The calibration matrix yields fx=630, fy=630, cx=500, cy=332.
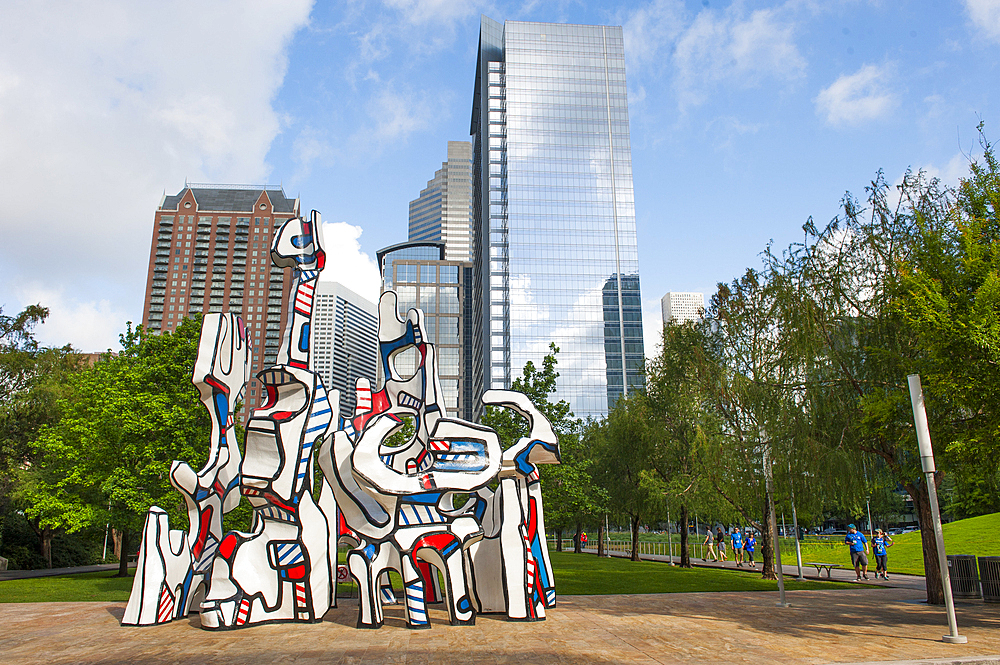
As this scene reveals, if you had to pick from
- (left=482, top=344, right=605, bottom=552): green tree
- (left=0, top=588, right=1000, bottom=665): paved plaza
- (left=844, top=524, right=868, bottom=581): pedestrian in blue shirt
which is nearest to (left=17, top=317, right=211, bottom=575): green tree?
(left=0, top=588, right=1000, bottom=665): paved plaza

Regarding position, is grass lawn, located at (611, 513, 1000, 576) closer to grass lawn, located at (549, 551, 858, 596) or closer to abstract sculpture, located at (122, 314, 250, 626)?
grass lawn, located at (549, 551, 858, 596)

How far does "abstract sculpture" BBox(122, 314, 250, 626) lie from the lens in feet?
38.0

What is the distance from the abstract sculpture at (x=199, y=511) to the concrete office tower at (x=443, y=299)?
110673mm

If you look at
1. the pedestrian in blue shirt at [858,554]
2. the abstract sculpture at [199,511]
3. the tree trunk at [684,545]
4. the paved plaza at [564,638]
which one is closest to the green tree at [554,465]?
the tree trunk at [684,545]

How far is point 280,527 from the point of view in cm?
1154

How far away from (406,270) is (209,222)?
37.2 m

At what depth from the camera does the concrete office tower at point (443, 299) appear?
125m

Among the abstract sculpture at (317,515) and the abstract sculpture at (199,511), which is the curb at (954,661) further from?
the abstract sculpture at (199,511)

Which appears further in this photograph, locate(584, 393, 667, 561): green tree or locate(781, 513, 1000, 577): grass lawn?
locate(781, 513, 1000, 577): grass lawn

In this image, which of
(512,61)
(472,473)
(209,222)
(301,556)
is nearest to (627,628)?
(472,473)

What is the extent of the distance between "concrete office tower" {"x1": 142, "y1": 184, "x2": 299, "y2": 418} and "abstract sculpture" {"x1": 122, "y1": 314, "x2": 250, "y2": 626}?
98.0 meters

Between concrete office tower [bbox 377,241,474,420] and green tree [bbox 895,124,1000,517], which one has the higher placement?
concrete office tower [bbox 377,241,474,420]

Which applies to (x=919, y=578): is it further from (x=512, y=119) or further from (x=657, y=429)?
(x=512, y=119)

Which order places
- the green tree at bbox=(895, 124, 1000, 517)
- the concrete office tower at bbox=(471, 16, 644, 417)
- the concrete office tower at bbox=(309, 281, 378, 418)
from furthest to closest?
the concrete office tower at bbox=(309, 281, 378, 418) < the concrete office tower at bbox=(471, 16, 644, 417) < the green tree at bbox=(895, 124, 1000, 517)
